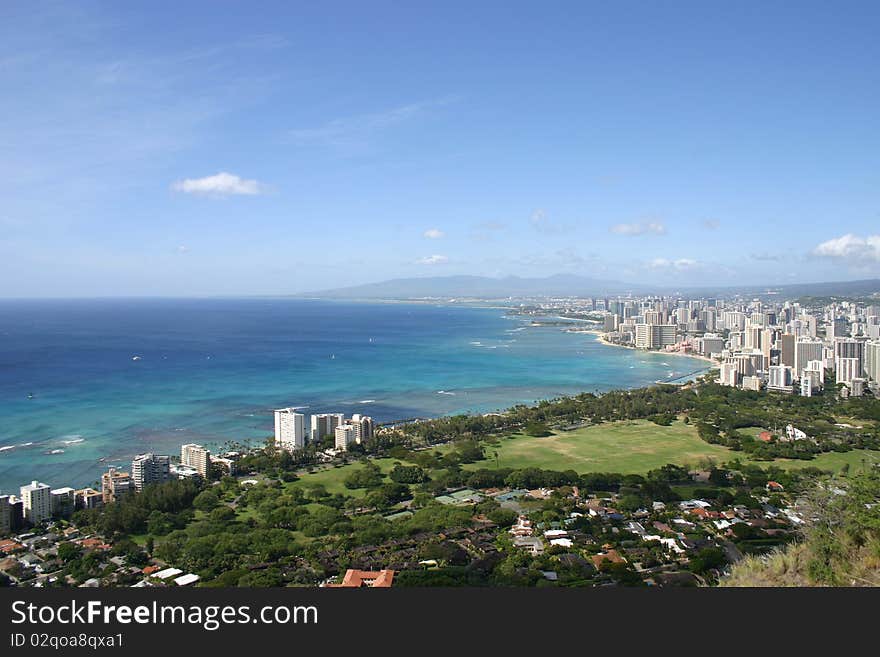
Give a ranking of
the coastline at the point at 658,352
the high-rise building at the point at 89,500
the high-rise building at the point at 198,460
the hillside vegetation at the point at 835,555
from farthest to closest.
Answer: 1. the coastline at the point at 658,352
2. the high-rise building at the point at 198,460
3. the high-rise building at the point at 89,500
4. the hillside vegetation at the point at 835,555

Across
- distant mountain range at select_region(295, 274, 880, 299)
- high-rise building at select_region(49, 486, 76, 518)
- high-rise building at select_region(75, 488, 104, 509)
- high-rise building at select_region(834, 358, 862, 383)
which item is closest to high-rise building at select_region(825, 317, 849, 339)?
high-rise building at select_region(834, 358, 862, 383)

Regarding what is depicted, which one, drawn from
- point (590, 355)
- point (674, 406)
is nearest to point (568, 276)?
point (590, 355)

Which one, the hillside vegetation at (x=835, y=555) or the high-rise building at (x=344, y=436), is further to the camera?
the high-rise building at (x=344, y=436)

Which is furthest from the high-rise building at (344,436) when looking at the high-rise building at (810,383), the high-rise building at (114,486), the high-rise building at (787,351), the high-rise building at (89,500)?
the high-rise building at (787,351)

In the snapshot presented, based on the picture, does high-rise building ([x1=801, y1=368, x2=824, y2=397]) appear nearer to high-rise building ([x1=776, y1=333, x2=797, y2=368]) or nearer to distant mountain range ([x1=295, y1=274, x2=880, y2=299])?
high-rise building ([x1=776, y1=333, x2=797, y2=368])

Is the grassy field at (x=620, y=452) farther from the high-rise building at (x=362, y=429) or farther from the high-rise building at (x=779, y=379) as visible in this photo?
the high-rise building at (x=779, y=379)
